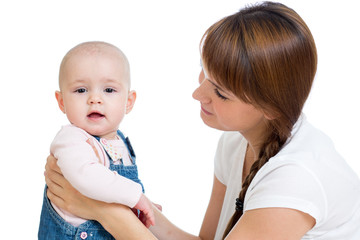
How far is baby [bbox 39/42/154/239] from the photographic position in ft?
5.87

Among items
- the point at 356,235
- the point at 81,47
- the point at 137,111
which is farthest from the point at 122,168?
the point at 137,111

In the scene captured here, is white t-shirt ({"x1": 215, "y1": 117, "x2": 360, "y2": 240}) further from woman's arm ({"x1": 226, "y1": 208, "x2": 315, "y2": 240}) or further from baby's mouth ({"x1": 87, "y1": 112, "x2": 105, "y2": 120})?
baby's mouth ({"x1": 87, "y1": 112, "x2": 105, "y2": 120})

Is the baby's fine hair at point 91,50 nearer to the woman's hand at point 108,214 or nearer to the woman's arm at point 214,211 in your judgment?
the woman's hand at point 108,214

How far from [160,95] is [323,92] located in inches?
41.3

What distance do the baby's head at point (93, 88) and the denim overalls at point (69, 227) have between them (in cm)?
9

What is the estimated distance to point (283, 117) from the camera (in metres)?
1.87

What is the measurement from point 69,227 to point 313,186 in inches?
33.7

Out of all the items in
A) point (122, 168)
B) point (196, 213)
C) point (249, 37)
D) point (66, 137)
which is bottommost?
point (196, 213)

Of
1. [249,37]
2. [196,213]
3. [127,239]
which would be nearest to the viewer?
[249,37]

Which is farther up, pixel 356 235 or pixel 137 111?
pixel 137 111

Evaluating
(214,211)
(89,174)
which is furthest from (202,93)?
(214,211)

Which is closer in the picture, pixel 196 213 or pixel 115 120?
pixel 115 120

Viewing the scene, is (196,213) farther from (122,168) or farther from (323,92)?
(122,168)

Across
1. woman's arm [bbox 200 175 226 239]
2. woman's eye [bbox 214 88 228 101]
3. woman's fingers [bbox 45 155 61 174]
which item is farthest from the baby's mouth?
woman's arm [bbox 200 175 226 239]
